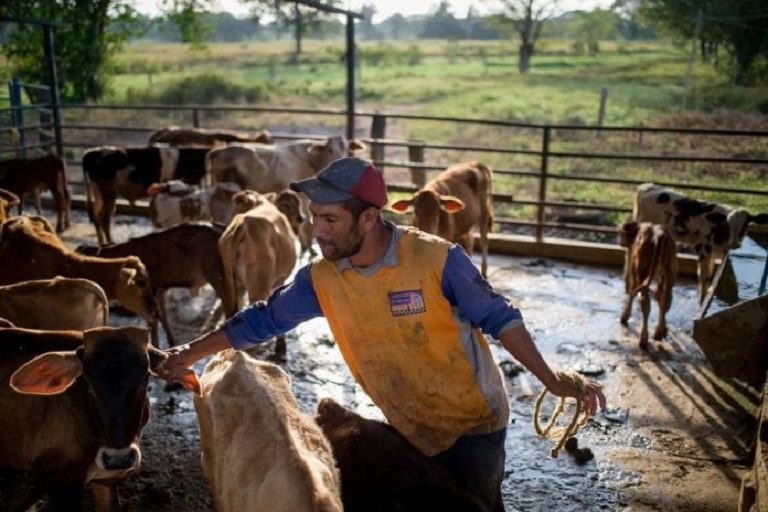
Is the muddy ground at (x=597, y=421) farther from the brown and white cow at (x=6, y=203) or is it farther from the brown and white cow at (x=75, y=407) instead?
the brown and white cow at (x=6, y=203)

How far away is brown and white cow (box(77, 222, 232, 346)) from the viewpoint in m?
6.93

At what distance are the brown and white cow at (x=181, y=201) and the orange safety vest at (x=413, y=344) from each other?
6.14 meters

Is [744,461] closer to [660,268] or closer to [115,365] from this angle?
[660,268]

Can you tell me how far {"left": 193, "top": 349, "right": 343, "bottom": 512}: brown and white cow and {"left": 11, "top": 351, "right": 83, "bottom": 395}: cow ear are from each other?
595 millimetres

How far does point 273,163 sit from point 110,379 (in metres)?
7.76

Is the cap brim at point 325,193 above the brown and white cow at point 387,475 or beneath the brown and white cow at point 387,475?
above

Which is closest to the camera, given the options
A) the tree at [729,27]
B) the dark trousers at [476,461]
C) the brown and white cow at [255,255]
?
the dark trousers at [476,461]

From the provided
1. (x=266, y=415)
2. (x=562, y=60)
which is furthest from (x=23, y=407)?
(x=562, y=60)

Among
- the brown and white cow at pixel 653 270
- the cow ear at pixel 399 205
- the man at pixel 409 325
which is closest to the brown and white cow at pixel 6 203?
the cow ear at pixel 399 205

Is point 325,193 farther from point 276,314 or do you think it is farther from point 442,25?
point 442,25

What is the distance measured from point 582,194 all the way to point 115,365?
43.1 feet

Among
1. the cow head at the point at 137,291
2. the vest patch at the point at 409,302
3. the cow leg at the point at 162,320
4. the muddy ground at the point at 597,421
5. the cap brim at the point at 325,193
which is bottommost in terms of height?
the muddy ground at the point at 597,421

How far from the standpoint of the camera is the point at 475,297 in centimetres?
301

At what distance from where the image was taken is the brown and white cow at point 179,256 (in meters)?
6.93
